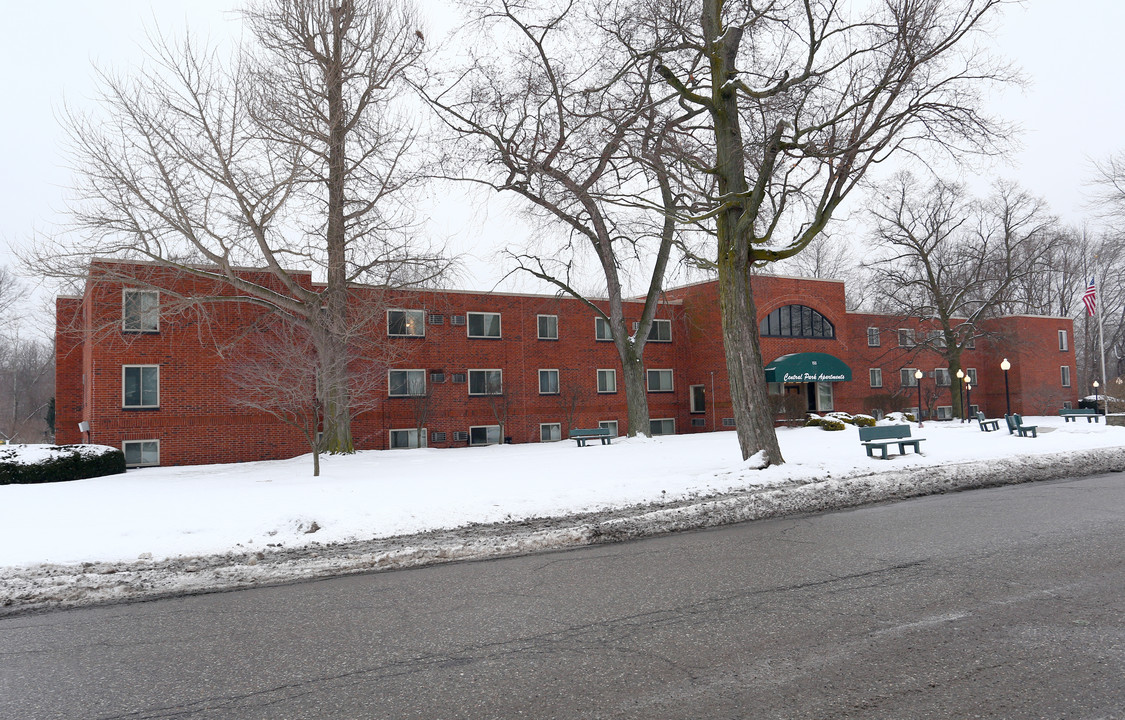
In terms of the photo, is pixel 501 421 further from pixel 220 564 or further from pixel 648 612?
pixel 648 612

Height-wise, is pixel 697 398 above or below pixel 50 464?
above

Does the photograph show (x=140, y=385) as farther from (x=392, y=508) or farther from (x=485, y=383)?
(x=392, y=508)

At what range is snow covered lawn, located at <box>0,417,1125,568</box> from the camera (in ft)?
31.6

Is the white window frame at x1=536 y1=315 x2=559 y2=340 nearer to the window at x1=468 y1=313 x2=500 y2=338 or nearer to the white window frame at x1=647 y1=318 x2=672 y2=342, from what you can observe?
the window at x1=468 y1=313 x2=500 y2=338

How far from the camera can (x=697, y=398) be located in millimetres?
38344

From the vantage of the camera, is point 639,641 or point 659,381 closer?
point 639,641

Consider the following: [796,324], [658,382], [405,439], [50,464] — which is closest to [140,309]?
[50,464]

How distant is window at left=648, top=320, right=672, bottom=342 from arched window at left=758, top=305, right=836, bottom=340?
4.43 metres

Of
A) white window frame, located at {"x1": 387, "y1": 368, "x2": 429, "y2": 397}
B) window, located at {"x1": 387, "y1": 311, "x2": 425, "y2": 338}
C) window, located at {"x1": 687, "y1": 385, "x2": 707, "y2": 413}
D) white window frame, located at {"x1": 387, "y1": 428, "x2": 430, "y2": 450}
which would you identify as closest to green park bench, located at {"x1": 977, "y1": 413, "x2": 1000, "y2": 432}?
window, located at {"x1": 687, "y1": 385, "x2": 707, "y2": 413}

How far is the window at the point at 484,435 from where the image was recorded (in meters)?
32.7

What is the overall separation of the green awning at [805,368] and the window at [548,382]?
401 inches

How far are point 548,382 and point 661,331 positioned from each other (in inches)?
278

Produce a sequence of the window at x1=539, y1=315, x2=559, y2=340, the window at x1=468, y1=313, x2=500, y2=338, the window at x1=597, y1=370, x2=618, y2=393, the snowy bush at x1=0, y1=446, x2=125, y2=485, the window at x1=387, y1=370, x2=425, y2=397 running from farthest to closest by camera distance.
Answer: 1. the window at x1=597, y1=370, x2=618, y2=393
2. the window at x1=539, y1=315, x2=559, y2=340
3. the window at x1=468, y1=313, x2=500, y2=338
4. the window at x1=387, y1=370, x2=425, y2=397
5. the snowy bush at x1=0, y1=446, x2=125, y2=485

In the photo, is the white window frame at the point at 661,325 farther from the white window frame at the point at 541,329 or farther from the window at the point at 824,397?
the window at the point at 824,397
